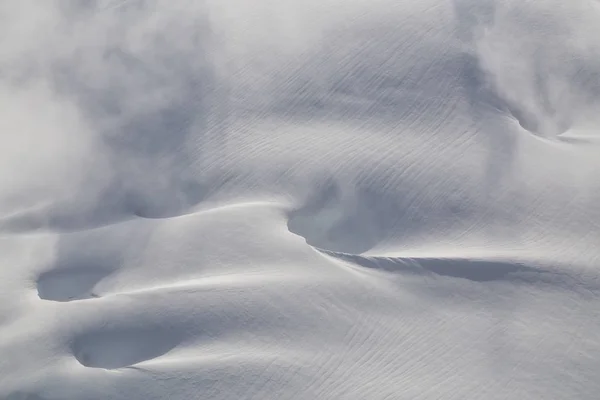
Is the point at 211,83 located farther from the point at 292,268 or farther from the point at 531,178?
the point at 531,178

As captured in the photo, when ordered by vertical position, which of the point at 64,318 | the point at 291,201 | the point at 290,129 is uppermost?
the point at 290,129

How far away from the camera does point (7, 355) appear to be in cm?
477

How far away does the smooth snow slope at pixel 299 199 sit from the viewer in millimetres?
4656

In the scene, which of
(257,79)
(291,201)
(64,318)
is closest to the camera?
(64,318)

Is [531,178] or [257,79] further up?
[257,79]

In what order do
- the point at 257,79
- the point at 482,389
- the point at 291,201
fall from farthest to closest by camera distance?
the point at 257,79 < the point at 291,201 < the point at 482,389

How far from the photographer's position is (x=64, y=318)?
4.89 m

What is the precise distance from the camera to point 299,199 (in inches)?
211

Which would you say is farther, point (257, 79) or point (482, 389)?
point (257, 79)

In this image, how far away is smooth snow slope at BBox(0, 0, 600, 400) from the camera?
4.66 m

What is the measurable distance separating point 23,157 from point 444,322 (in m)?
2.85

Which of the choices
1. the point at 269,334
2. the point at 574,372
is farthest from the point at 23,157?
the point at 574,372

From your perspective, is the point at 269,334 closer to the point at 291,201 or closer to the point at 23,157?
the point at 291,201

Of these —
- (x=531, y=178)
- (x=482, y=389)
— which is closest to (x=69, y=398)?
(x=482, y=389)
